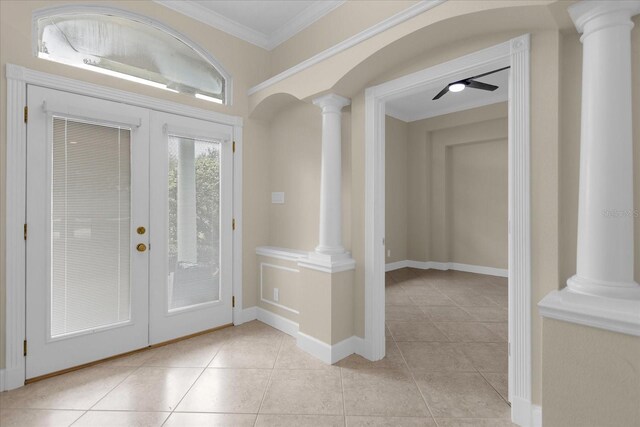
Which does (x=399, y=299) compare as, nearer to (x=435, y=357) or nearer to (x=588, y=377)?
(x=435, y=357)

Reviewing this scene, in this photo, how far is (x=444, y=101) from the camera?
5.54 m

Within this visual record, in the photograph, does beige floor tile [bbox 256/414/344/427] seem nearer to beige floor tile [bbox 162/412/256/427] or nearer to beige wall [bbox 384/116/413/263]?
beige floor tile [bbox 162/412/256/427]

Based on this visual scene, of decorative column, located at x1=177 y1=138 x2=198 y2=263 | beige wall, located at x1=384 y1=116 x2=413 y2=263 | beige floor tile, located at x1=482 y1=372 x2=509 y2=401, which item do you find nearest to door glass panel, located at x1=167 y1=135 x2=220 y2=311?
decorative column, located at x1=177 y1=138 x2=198 y2=263

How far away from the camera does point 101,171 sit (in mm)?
2549

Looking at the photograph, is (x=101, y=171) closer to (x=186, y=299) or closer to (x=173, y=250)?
(x=173, y=250)

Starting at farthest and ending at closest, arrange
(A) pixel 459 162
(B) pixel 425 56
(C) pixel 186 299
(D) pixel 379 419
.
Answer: (A) pixel 459 162, (C) pixel 186 299, (B) pixel 425 56, (D) pixel 379 419

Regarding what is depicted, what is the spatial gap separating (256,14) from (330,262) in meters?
2.71

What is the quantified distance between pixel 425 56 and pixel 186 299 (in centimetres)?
306

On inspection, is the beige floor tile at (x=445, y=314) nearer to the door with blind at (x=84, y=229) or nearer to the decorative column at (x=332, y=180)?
the decorative column at (x=332, y=180)

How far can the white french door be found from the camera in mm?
2848

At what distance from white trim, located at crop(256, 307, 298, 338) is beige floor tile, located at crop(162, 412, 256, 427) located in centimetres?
122

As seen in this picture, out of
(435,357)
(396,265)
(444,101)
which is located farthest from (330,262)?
(444,101)

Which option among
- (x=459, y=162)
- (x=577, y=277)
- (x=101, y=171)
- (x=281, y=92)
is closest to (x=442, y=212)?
(x=459, y=162)

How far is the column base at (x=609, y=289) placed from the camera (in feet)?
4.53
